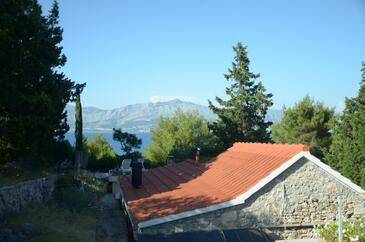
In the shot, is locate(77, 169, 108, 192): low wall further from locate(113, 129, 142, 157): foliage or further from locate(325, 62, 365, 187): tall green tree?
locate(325, 62, 365, 187): tall green tree

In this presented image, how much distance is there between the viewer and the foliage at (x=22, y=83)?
60.6ft

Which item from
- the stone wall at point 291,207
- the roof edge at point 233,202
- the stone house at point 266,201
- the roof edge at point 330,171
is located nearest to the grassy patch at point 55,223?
the stone house at point 266,201

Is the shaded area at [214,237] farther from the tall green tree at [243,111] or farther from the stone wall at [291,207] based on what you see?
the tall green tree at [243,111]

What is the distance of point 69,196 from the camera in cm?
2486

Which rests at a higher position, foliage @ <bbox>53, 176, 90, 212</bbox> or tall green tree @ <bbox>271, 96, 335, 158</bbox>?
tall green tree @ <bbox>271, 96, 335, 158</bbox>

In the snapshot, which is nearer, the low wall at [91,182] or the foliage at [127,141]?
the low wall at [91,182]

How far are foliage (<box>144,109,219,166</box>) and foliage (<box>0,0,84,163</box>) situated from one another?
953 inches

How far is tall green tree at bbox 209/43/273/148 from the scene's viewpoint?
141 feet

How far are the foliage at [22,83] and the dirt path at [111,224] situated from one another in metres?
5.71

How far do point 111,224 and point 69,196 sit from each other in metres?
3.90

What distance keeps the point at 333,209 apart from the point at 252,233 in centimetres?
378

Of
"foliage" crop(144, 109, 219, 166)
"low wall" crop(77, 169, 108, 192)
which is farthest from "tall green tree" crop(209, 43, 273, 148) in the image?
"low wall" crop(77, 169, 108, 192)

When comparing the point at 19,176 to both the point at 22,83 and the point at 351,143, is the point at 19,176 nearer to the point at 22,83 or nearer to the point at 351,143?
the point at 22,83

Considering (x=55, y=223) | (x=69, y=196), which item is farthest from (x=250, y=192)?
(x=69, y=196)
